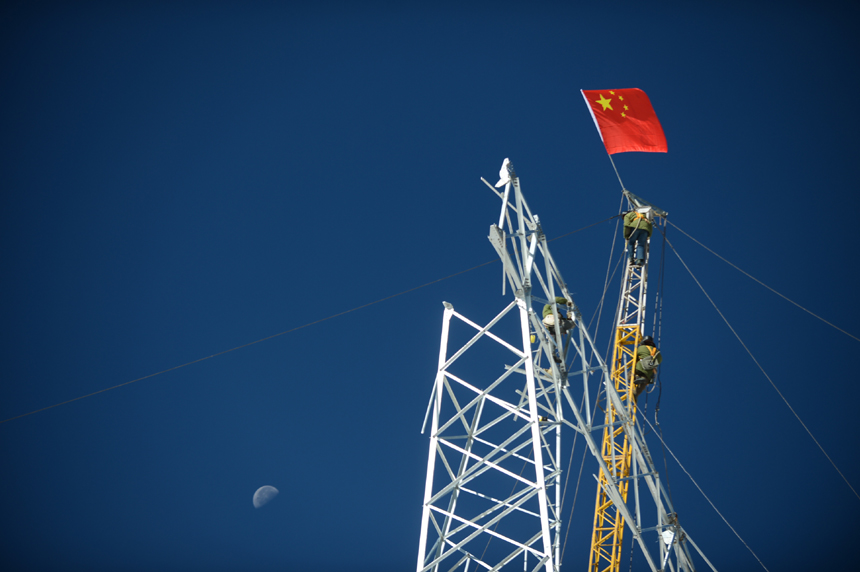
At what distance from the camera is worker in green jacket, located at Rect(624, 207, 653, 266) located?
100 feet

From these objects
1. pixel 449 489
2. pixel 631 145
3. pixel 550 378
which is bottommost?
pixel 449 489

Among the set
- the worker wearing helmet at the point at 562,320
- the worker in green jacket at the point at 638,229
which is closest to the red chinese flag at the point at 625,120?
the worker in green jacket at the point at 638,229

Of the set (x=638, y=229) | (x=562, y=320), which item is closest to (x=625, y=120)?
(x=638, y=229)

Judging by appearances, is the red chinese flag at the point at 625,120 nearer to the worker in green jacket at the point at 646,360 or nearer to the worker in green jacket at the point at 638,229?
the worker in green jacket at the point at 638,229

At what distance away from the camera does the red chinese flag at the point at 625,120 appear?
2734 cm

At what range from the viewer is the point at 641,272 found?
32.3 m

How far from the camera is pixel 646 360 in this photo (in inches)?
1220

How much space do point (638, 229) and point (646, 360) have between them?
637 centimetres

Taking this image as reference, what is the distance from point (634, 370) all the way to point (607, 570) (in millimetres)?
11517

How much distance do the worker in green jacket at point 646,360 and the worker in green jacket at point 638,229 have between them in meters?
4.14

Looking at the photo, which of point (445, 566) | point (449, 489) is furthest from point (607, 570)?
point (449, 489)

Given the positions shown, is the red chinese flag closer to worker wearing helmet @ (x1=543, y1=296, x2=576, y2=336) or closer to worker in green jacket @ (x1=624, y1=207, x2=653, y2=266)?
worker in green jacket @ (x1=624, y1=207, x2=653, y2=266)

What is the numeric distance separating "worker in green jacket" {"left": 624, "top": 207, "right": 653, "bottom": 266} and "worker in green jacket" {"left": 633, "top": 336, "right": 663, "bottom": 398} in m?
4.14

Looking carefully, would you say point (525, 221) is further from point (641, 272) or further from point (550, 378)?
point (641, 272)
